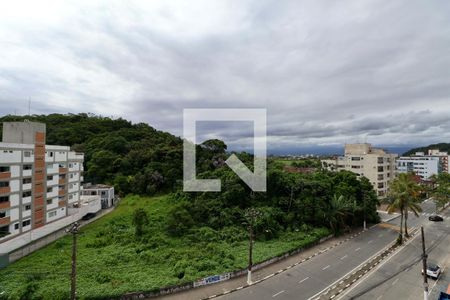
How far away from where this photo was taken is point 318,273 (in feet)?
66.9

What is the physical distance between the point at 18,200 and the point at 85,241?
851 centimetres

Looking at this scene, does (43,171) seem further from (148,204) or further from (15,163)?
(148,204)

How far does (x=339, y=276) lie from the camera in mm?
19906

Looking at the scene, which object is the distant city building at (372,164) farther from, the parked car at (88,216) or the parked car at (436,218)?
the parked car at (88,216)

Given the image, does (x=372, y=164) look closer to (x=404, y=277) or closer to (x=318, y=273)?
(x=404, y=277)

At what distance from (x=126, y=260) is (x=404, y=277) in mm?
21555

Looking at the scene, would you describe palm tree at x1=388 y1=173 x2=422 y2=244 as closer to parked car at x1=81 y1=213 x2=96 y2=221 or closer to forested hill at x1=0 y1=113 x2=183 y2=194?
forested hill at x1=0 y1=113 x2=183 y2=194

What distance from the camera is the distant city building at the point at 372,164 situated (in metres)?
51.9

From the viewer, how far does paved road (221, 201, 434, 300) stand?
1748 centimetres

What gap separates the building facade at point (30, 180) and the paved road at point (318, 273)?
23624 mm

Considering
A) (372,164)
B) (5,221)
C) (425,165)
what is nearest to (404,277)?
(5,221)

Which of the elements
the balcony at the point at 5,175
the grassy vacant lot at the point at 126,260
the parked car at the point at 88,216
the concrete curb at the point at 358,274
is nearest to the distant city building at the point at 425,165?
the concrete curb at the point at 358,274

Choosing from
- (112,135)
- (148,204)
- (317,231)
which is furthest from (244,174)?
(112,135)

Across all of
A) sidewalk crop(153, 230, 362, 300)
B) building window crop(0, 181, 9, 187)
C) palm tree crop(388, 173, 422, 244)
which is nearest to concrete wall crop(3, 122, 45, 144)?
building window crop(0, 181, 9, 187)
